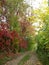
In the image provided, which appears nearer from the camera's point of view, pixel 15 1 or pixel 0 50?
pixel 0 50

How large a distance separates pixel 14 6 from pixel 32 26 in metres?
5.87

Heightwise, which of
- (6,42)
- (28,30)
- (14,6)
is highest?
(14,6)

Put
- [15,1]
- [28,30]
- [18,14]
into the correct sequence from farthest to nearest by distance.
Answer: [28,30] → [18,14] → [15,1]

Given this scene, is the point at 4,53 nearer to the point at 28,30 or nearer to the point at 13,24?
the point at 13,24

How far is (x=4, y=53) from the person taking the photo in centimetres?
1666

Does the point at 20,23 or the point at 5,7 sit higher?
the point at 5,7

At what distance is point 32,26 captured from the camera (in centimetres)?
2595

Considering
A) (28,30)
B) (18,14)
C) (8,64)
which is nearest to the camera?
(8,64)

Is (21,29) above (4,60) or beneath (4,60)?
beneath

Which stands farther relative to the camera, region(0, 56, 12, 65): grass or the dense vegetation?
region(0, 56, 12, 65): grass

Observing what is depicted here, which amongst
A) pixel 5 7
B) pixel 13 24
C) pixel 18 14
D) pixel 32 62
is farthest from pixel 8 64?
pixel 18 14

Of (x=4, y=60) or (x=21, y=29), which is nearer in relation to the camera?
(x=4, y=60)

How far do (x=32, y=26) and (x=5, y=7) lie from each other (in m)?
9.00

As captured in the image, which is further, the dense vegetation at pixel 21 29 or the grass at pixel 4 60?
the grass at pixel 4 60
